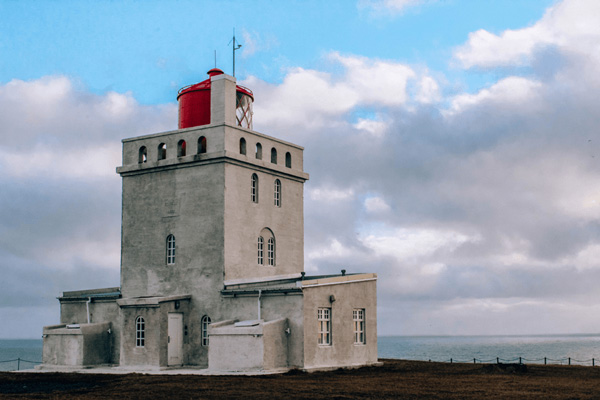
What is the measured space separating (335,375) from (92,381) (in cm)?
920

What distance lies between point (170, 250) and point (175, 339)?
440cm

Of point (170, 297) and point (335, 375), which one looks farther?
point (170, 297)

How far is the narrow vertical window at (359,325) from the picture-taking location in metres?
31.7

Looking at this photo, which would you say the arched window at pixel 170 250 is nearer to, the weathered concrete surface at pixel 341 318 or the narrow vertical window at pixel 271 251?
the narrow vertical window at pixel 271 251

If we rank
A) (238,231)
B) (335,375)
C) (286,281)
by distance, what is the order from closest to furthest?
(335,375)
(286,281)
(238,231)

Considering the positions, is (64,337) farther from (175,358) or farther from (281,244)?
(281,244)

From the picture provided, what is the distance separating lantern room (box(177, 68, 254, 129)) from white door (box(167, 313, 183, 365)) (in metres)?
9.40

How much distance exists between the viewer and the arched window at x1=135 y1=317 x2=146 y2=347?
30.2 m

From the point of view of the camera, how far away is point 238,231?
105ft

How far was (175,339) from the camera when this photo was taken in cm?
3081

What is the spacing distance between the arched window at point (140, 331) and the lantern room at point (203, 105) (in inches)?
384

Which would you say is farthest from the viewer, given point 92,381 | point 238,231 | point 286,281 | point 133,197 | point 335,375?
point 133,197

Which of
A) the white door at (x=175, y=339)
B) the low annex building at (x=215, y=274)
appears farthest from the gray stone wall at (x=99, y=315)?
the white door at (x=175, y=339)

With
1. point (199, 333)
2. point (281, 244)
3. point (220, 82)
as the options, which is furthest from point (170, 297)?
point (220, 82)
